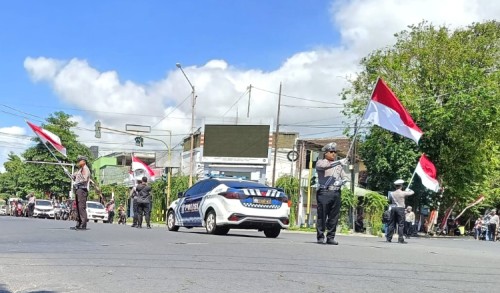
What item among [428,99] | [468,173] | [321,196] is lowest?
[321,196]

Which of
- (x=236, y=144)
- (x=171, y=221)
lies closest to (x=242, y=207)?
(x=171, y=221)

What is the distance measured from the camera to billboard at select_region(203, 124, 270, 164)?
51.8m

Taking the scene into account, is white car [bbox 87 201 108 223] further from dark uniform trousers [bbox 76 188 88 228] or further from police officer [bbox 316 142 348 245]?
police officer [bbox 316 142 348 245]

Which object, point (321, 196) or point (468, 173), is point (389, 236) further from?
point (468, 173)

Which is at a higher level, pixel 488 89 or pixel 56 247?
pixel 488 89

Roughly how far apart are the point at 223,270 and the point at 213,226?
8.29m

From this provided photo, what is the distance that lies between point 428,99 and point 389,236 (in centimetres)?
2234

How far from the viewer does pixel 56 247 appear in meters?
10.1

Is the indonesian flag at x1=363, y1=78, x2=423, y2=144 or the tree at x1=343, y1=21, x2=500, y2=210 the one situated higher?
the tree at x1=343, y1=21, x2=500, y2=210

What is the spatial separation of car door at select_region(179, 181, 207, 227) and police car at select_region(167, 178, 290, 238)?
0.31m

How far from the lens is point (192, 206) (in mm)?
17141

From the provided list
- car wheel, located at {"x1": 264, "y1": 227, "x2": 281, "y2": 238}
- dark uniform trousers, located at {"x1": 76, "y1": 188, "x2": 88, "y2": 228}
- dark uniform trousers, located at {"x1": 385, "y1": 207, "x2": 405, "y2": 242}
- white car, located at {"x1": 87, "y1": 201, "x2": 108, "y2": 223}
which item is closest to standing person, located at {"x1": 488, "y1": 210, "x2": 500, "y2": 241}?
dark uniform trousers, located at {"x1": 385, "y1": 207, "x2": 405, "y2": 242}

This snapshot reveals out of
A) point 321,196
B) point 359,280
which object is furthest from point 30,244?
point 359,280

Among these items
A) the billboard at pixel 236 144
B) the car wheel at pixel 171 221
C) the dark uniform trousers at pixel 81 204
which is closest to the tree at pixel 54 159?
the billboard at pixel 236 144
